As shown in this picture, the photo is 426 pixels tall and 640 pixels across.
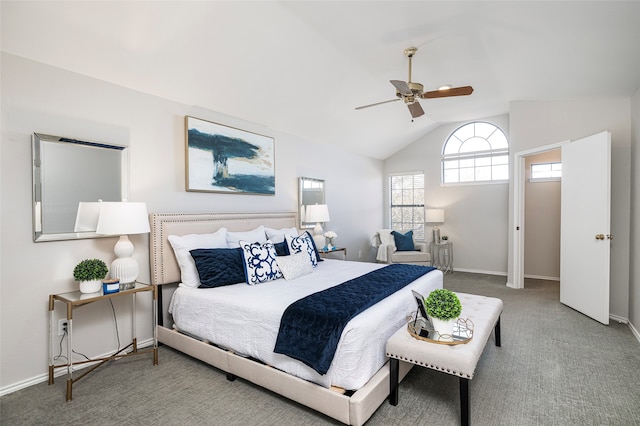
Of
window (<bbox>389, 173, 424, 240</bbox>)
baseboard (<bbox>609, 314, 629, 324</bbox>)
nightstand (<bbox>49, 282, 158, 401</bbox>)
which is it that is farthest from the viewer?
window (<bbox>389, 173, 424, 240</bbox>)

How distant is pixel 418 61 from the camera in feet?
12.1

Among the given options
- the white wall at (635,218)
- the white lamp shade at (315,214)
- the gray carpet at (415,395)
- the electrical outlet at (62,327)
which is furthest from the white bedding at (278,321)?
the white wall at (635,218)

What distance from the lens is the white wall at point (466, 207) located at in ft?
20.2

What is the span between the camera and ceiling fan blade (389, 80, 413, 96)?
287 centimetres

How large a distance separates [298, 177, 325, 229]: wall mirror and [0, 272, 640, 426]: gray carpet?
2.63 meters

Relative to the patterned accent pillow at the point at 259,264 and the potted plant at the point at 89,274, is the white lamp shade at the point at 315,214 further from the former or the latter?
the potted plant at the point at 89,274

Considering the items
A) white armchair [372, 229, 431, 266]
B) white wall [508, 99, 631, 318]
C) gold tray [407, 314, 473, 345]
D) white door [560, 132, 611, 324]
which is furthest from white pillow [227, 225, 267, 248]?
white wall [508, 99, 631, 318]

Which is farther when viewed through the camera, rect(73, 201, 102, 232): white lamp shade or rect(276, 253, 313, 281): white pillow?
rect(276, 253, 313, 281): white pillow

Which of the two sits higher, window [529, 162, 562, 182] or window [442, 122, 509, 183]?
window [442, 122, 509, 183]

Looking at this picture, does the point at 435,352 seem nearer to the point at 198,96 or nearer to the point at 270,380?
the point at 270,380

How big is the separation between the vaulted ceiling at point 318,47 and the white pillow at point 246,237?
1.43 meters

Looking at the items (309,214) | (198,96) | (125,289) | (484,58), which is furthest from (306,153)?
(125,289)

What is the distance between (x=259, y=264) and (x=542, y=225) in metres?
5.29

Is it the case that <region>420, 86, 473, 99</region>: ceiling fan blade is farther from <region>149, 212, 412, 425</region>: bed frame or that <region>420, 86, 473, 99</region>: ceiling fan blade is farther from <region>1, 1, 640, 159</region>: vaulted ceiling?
<region>149, 212, 412, 425</region>: bed frame
